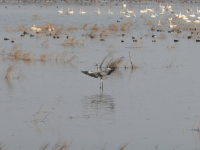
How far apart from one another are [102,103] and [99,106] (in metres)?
0.48

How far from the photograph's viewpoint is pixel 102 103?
53.8ft

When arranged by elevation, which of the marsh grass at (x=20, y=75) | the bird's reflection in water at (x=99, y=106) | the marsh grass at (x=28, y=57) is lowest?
the marsh grass at (x=28, y=57)

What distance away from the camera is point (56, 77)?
2117cm

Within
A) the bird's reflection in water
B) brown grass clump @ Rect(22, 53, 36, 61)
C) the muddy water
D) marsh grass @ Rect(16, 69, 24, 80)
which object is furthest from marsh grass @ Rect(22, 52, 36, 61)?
the bird's reflection in water

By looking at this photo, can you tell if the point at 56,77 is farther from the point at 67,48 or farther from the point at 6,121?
the point at 67,48

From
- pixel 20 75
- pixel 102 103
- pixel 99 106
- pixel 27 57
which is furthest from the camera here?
pixel 27 57

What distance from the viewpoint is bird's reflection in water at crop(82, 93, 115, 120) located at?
14.8 metres

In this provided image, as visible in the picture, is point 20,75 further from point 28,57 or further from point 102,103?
point 102,103

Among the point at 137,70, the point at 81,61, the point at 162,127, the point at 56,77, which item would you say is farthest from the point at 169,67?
the point at 162,127

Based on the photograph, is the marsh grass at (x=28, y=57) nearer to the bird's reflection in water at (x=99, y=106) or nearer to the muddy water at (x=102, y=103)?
the muddy water at (x=102, y=103)

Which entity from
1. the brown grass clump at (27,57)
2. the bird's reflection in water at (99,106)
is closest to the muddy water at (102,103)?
the bird's reflection in water at (99,106)

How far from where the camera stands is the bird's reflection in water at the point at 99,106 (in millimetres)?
14812

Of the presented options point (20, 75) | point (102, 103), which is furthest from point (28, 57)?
point (102, 103)

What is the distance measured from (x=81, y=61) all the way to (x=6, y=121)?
1264 centimetres
